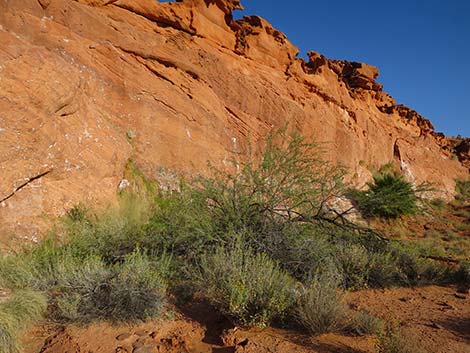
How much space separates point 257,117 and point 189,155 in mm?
3462

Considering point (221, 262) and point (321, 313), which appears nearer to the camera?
point (321, 313)

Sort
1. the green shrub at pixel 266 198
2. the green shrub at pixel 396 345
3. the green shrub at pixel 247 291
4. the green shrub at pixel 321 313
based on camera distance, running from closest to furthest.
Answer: the green shrub at pixel 396 345, the green shrub at pixel 321 313, the green shrub at pixel 247 291, the green shrub at pixel 266 198

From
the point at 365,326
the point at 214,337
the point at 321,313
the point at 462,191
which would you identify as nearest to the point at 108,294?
the point at 214,337

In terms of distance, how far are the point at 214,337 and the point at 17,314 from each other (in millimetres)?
2008

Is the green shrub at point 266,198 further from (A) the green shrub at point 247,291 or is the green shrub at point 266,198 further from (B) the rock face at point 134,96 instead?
(B) the rock face at point 134,96

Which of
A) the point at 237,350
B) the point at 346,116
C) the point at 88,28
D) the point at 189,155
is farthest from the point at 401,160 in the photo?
the point at 237,350

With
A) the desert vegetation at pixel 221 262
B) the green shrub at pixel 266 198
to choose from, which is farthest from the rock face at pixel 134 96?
the green shrub at pixel 266 198

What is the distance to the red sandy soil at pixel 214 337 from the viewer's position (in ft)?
10.2

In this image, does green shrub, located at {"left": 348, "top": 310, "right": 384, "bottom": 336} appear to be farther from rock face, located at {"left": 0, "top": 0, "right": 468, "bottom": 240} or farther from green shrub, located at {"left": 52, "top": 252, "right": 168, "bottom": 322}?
rock face, located at {"left": 0, "top": 0, "right": 468, "bottom": 240}

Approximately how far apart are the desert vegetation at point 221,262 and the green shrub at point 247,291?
0.04 ft

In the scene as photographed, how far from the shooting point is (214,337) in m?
3.45

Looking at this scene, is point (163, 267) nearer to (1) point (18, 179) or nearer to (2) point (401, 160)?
(1) point (18, 179)

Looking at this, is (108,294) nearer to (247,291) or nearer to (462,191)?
(247,291)

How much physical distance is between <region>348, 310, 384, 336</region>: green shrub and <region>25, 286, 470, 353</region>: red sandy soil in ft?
0.27
